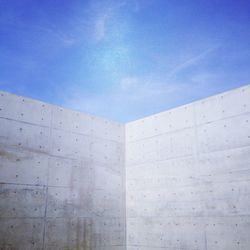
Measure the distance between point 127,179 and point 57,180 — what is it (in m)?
2.02

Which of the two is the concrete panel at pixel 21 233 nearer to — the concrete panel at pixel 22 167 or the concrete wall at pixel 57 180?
the concrete wall at pixel 57 180

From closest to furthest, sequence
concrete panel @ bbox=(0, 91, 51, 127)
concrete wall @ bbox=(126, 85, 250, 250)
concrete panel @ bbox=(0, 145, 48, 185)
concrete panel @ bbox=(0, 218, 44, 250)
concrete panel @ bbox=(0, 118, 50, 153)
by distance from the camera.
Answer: concrete panel @ bbox=(0, 218, 44, 250), concrete wall @ bbox=(126, 85, 250, 250), concrete panel @ bbox=(0, 145, 48, 185), concrete panel @ bbox=(0, 118, 50, 153), concrete panel @ bbox=(0, 91, 51, 127)

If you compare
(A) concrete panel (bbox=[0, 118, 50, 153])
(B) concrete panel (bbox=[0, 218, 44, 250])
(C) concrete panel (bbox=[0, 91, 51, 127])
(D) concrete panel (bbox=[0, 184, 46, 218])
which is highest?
(C) concrete panel (bbox=[0, 91, 51, 127])

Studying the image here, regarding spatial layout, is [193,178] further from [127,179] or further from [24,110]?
[24,110]

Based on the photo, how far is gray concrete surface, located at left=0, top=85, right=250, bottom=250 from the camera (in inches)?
217

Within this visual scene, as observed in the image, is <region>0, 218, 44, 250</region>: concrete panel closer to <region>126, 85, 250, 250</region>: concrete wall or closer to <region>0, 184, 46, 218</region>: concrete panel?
<region>0, 184, 46, 218</region>: concrete panel

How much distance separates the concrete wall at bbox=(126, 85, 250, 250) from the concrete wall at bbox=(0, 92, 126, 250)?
623mm

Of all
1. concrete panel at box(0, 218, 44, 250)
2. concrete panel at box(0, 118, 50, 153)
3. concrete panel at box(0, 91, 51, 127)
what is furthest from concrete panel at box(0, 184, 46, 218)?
concrete panel at box(0, 91, 51, 127)

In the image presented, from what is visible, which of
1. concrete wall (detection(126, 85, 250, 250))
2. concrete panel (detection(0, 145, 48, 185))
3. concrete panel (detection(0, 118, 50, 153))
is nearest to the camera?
concrete wall (detection(126, 85, 250, 250))

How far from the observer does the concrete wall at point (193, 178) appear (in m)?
5.42

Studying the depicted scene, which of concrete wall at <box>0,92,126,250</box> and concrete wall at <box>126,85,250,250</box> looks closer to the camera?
concrete wall at <box>126,85,250,250</box>

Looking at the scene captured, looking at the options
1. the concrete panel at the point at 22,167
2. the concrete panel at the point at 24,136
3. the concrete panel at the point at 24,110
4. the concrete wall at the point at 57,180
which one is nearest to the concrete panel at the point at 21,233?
the concrete wall at the point at 57,180

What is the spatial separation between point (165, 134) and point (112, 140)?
4.85ft

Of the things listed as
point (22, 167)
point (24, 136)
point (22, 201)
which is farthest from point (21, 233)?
point (24, 136)
